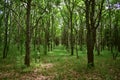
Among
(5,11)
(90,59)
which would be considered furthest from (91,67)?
(5,11)

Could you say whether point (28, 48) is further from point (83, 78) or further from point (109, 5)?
point (109, 5)

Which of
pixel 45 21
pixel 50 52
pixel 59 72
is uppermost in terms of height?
pixel 45 21

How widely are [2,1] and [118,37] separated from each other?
139ft

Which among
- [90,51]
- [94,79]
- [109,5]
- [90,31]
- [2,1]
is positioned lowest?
[94,79]

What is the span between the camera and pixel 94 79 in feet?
43.8

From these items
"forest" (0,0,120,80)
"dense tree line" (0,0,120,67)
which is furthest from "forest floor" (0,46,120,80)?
"dense tree line" (0,0,120,67)

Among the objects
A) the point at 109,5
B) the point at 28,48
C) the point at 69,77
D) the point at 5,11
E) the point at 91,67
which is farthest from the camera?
the point at 109,5

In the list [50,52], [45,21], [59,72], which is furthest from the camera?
[45,21]

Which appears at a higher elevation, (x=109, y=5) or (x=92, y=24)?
(x=109, y=5)

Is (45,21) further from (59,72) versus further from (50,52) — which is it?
(59,72)

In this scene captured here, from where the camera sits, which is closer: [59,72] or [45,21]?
[59,72]

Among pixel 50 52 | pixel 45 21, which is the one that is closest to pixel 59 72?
pixel 50 52

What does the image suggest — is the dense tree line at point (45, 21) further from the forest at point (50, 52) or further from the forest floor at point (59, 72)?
the forest floor at point (59, 72)

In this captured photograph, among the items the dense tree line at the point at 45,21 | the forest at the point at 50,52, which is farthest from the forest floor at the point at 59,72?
the dense tree line at the point at 45,21
